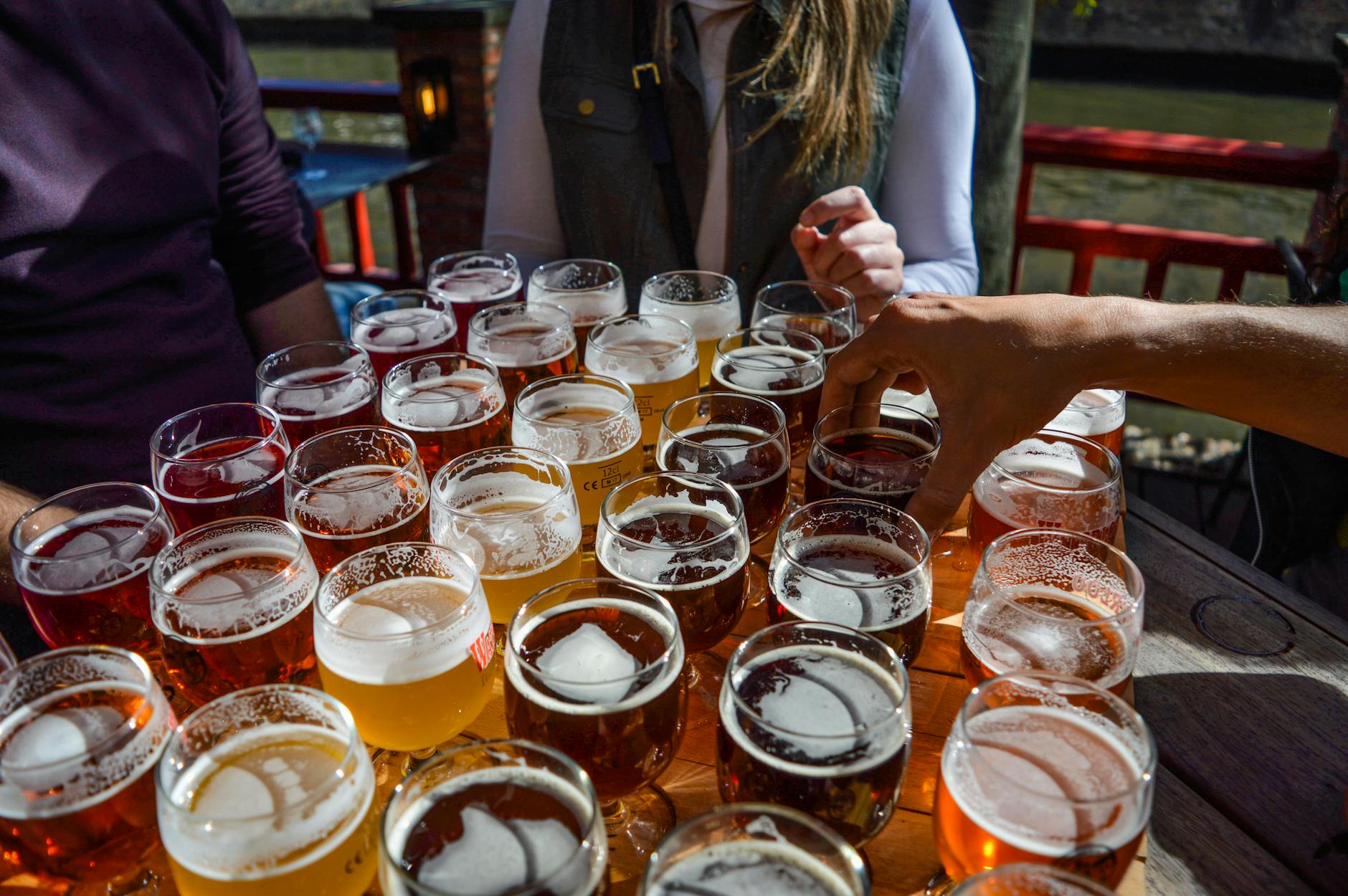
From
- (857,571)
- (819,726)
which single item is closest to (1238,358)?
(857,571)

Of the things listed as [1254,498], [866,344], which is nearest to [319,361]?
[866,344]

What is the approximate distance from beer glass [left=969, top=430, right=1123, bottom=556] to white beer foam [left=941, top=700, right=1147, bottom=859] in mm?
428

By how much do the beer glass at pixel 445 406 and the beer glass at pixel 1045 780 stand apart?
0.91 meters

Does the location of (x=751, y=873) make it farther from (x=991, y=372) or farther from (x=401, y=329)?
(x=401, y=329)

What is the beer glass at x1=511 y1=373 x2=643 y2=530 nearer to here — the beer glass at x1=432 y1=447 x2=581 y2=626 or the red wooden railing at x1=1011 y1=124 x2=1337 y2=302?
the beer glass at x1=432 y1=447 x2=581 y2=626

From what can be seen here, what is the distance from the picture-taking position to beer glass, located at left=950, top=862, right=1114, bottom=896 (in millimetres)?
685

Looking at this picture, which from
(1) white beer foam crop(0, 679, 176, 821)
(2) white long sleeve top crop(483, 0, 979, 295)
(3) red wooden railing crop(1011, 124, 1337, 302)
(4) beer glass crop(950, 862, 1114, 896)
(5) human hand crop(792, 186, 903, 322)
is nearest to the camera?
(4) beer glass crop(950, 862, 1114, 896)

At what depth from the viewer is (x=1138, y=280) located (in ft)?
31.8

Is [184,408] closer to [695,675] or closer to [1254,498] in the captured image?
[695,675]

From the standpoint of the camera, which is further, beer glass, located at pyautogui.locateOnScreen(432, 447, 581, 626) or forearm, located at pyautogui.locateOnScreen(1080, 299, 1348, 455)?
forearm, located at pyautogui.locateOnScreen(1080, 299, 1348, 455)

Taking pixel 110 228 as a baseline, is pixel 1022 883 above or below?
below

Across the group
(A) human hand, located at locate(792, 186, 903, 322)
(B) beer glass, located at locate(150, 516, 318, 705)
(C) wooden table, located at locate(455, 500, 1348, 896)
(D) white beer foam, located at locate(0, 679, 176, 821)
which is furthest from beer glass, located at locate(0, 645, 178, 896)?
(A) human hand, located at locate(792, 186, 903, 322)

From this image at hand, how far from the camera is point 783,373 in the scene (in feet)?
5.27

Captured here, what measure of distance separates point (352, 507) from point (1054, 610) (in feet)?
2.96
